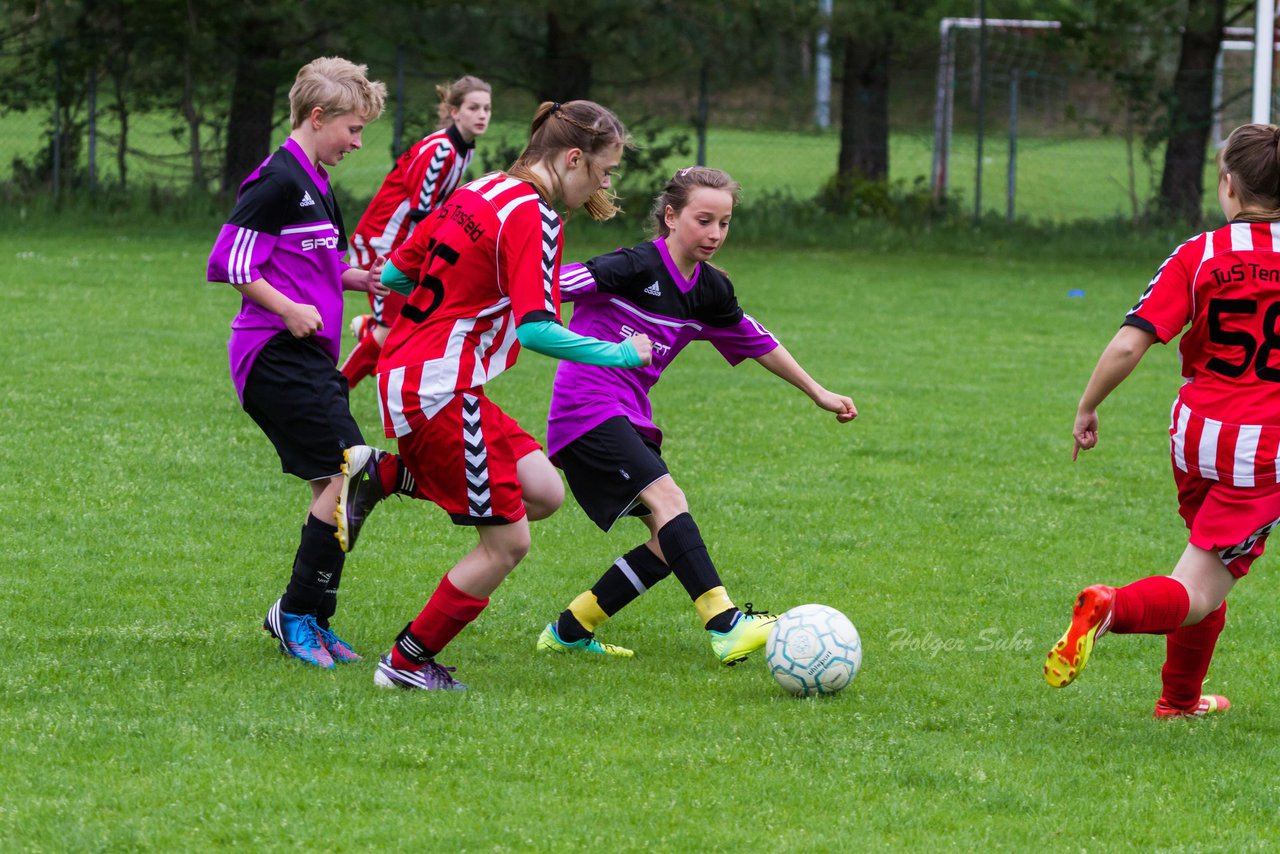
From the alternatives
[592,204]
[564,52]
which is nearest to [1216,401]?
[592,204]

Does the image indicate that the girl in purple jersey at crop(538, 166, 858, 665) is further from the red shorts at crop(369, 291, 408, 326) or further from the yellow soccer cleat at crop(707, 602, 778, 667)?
the red shorts at crop(369, 291, 408, 326)

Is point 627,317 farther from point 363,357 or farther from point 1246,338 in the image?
point 363,357

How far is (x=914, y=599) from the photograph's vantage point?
594 cm

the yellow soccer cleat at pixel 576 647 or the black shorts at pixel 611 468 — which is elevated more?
the black shorts at pixel 611 468

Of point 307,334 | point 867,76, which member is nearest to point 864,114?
point 867,76

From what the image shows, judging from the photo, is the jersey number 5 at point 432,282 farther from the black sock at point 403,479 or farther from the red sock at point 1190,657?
the red sock at point 1190,657

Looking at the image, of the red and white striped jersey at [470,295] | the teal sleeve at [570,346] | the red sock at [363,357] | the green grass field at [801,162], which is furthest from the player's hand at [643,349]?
the green grass field at [801,162]

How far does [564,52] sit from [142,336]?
9.43m

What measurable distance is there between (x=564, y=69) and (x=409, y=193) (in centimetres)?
1095

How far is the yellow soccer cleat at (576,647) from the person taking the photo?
5.25 metres

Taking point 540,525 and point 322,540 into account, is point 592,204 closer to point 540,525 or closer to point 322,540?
point 322,540

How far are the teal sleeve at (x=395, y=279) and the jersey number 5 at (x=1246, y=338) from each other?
2.32 metres

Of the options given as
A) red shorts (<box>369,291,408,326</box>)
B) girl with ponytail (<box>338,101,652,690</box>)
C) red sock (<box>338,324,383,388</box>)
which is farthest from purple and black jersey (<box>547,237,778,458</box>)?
red sock (<box>338,324,383,388</box>)

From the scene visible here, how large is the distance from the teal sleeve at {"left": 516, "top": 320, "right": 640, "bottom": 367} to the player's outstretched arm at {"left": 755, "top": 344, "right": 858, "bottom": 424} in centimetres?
110
